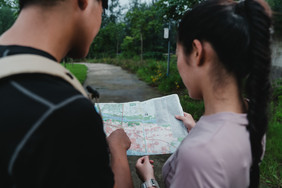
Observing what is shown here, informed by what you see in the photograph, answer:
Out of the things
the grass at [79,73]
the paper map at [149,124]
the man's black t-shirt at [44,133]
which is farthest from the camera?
the grass at [79,73]

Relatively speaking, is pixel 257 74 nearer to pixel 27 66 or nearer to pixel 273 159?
pixel 27 66

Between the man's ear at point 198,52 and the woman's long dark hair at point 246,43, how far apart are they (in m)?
0.02

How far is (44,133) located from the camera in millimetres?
465

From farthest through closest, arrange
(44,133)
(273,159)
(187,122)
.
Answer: (273,159), (187,122), (44,133)

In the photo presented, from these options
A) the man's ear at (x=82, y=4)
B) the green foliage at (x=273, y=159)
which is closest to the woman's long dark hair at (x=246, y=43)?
the man's ear at (x=82, y=4)

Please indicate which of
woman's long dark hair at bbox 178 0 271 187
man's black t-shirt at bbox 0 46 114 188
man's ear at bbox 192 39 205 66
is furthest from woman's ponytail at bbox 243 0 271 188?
man's black t-shirt at bbox 0 46 114 188

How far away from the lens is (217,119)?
72 centimetres

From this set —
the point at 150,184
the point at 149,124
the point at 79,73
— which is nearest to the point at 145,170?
the point at 150,184

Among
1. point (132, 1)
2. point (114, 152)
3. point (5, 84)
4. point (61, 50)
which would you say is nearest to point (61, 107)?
point (5, 84)

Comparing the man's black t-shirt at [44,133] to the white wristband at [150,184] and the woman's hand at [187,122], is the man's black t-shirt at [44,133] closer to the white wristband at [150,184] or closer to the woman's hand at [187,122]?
the white wristband at [150,184]

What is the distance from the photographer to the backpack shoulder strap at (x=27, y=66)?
0.48 meters

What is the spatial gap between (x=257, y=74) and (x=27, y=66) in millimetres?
747

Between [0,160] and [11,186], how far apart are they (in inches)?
3.2

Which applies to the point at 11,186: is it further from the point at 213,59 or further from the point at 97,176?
the point at 213,59
